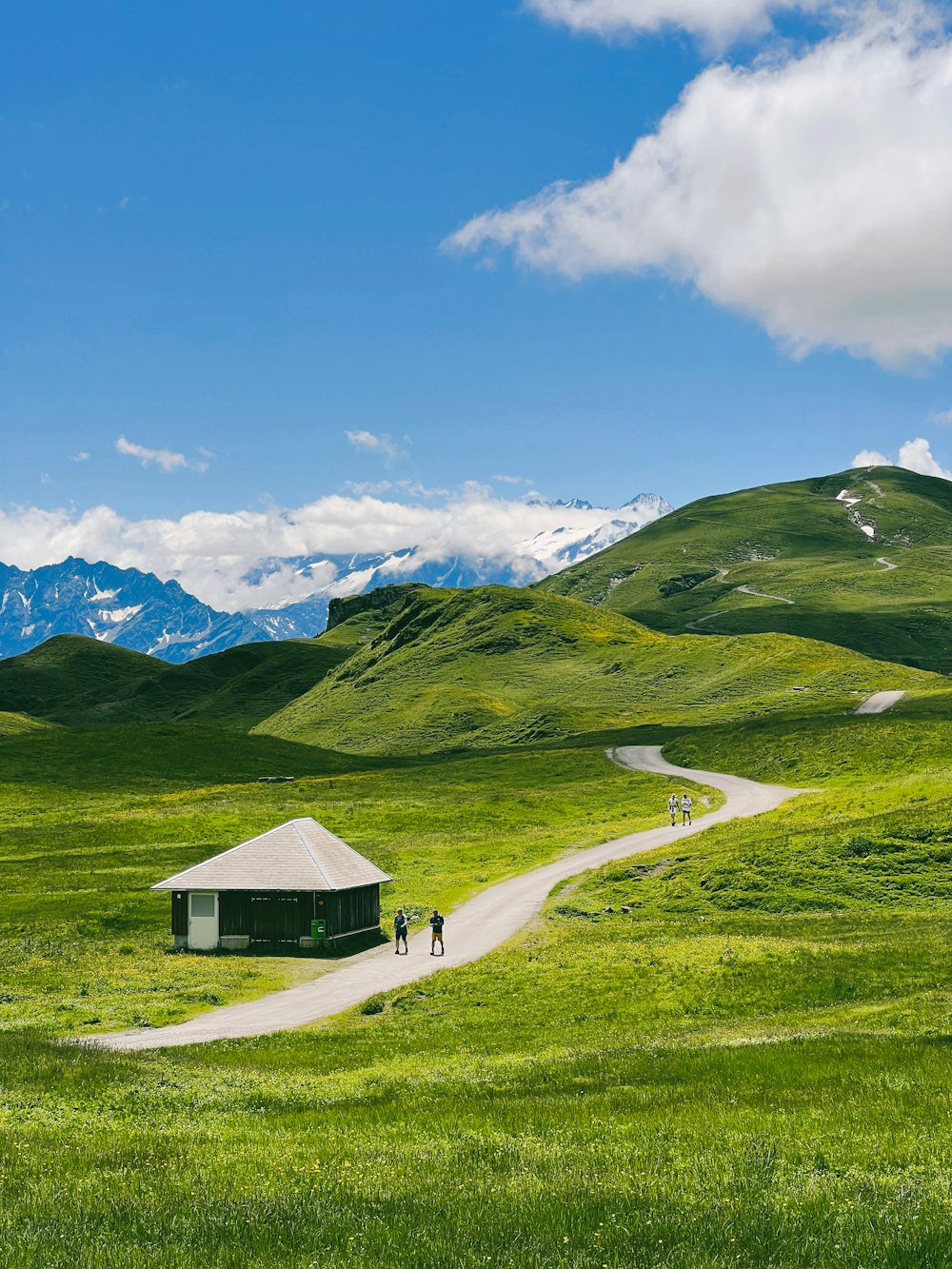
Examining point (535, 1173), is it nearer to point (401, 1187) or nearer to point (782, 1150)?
point (401, 1187)

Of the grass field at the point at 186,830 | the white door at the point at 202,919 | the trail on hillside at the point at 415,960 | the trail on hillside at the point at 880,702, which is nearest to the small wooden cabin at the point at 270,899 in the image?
the white door at the point at 202,919

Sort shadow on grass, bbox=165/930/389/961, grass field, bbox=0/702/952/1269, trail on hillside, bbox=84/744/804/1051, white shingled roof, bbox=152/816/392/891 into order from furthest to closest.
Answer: white shingled roof, bbox=152/816/392/891 < shadow on grass, bbox=165/930/389/961 < trail on hillside, bbox=84/744/804/1051 < grass field, bbox=0/702/952/1269

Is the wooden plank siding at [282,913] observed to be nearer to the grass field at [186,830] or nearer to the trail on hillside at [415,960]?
the grass field at [186,830]

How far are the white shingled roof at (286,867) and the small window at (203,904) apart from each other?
97cm

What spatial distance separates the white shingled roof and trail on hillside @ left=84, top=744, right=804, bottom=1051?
4.94 metres

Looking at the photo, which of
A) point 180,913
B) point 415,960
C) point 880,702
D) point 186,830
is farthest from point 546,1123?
→ point 880,702

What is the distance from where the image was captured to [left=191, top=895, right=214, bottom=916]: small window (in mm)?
59344

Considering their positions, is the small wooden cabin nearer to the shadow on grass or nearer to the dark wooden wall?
the dark wooden wall

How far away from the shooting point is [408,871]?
7775 cm

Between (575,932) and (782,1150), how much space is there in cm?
3809

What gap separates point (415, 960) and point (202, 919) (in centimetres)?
1448

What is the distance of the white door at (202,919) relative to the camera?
59.2 meters

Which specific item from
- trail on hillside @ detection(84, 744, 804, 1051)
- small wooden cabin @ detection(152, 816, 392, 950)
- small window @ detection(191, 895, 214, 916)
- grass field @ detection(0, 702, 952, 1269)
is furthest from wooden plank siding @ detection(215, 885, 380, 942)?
grass field @ detection(0, 702, 952, 1269)

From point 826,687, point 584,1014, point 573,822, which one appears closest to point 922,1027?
point 584,1014
